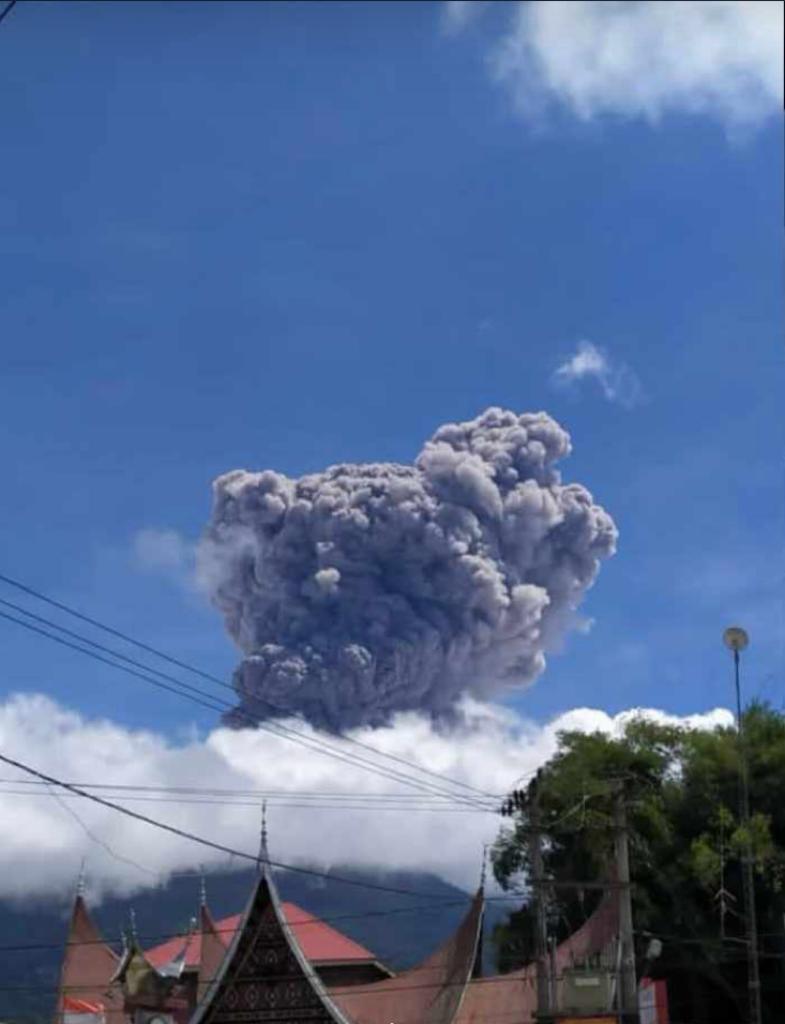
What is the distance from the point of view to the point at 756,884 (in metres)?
40.5

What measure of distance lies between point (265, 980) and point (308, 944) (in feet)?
23.9

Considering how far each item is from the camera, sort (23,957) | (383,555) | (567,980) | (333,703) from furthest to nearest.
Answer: (23,957) → (333,703) → (383,555) → (567,980)

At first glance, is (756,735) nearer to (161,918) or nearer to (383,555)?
(383,555)

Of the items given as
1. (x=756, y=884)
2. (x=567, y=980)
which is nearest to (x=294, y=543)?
(x=756, y=884)

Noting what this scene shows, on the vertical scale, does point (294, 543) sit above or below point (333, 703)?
above

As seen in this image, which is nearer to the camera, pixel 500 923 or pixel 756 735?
pixel 756 735

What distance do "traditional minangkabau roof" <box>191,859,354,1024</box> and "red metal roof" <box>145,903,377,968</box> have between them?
512 cm

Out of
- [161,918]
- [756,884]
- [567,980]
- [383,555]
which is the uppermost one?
[383,555]

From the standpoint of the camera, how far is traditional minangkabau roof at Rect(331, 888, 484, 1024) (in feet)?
133

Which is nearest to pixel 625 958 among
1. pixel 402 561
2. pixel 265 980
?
pixel 265 980

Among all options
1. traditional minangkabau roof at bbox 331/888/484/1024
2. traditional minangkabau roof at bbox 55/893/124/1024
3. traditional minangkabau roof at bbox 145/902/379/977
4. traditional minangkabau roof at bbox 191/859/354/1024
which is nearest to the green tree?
traditional minangkabau roof at bbox 331/888/484/1024

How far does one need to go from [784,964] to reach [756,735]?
20.1ft

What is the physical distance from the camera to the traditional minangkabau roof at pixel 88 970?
1735 inches

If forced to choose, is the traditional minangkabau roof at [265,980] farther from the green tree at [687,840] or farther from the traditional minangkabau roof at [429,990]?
the green tree at [687,840]
